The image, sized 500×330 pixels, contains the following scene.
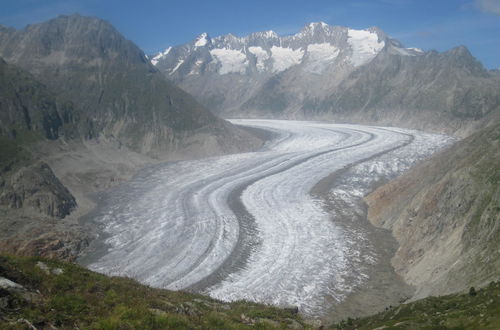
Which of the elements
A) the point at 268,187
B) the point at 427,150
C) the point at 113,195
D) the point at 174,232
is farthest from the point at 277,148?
the point at 174,232

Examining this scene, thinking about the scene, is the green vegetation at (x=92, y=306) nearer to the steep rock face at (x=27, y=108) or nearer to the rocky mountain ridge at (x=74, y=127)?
the rocky mountain ridge at (x=74, y=127)

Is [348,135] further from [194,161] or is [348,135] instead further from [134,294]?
[134,294]

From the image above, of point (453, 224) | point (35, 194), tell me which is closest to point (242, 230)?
point (453, 224)

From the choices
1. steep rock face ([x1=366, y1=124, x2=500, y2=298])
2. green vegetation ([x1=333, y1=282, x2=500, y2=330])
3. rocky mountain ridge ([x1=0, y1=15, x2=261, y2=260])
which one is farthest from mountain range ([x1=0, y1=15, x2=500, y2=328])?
green vegetation ([x1=333, y1=282, x2=500, y2=330])

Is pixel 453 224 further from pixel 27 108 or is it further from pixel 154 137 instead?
pixel 154 137

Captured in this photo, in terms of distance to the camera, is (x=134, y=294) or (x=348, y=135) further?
(x=348, y=135)

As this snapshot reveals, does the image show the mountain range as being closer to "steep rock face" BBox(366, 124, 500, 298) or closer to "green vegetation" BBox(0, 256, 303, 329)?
"steep rock face" BBox(366, 124, 500, 298)
